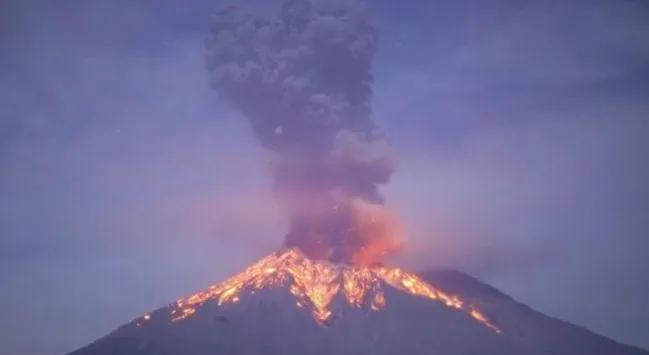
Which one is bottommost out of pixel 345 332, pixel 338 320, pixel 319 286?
pixel 345 332

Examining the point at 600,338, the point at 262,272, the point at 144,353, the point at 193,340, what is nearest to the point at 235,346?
the point at 193,340

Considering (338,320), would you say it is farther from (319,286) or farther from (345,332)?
(319,286)

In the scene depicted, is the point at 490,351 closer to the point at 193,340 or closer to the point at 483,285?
the point at 483,285

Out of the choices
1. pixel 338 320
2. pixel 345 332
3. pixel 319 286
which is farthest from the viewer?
pixel 319 286

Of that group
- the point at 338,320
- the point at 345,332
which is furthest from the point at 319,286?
the point at 345,332

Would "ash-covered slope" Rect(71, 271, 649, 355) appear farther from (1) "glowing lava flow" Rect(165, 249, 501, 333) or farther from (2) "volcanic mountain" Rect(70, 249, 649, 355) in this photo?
(1) "glowing lava flow" Rect(165, 249, 501, 333)

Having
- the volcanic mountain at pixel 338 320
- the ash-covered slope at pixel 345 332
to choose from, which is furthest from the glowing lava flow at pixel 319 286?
the ash-covered slope at pixel 345 332
